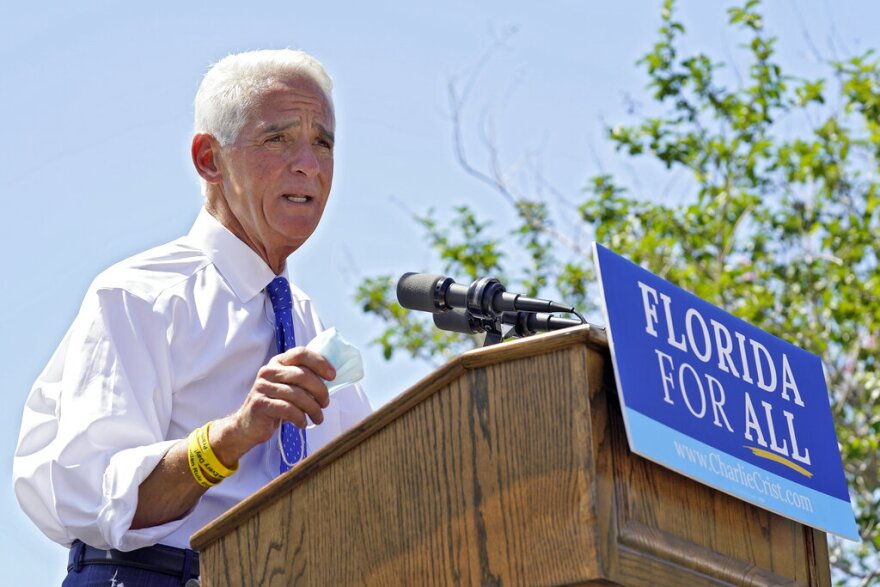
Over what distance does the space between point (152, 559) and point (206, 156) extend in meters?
1.10

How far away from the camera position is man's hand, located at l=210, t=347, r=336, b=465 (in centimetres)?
244

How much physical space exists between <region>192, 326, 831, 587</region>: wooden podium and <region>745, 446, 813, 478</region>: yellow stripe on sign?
9cm

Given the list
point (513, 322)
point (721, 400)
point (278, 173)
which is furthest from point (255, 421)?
point (278, 173)

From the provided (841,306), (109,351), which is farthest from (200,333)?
(841,306)

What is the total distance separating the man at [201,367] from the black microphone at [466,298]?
0.81 ft

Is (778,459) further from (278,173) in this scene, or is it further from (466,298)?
(278,173)

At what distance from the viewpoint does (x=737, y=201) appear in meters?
8.98

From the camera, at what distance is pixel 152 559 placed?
9.22 ft

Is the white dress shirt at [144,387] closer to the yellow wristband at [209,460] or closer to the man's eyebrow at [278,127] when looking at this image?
the yellow wristband at [209,460]

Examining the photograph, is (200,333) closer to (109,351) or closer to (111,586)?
(109,351)

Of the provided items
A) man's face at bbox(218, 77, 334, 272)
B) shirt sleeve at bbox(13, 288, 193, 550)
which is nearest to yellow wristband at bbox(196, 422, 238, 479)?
shirt sleeve at bbox(13, 288, 193, 550)

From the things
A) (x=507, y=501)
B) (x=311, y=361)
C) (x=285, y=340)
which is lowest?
(x=507, y=501)

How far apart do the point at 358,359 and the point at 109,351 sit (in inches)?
24.4

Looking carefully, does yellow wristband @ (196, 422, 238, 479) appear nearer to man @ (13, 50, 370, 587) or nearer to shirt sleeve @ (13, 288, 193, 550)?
man @ (13, 50, 370, 587)
